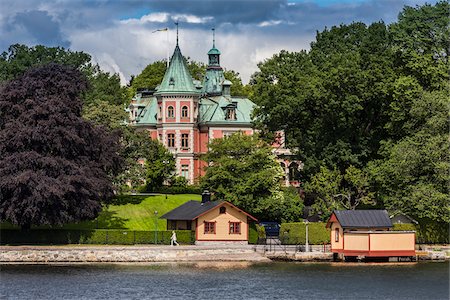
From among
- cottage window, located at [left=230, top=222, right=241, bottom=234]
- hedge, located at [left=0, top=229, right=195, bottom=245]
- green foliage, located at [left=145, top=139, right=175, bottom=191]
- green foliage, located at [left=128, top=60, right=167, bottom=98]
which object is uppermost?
green foliage, located at [left=128, top=60, right=167, bottom=98]

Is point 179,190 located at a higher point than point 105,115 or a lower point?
lower

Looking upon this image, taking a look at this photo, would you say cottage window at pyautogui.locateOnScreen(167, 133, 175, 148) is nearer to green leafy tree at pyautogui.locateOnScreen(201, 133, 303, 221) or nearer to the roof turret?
the roof turret

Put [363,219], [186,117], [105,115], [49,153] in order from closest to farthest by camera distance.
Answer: [363,219] → [49,153] → [105,115] → [186,117]

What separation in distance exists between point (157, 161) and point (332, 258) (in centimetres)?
3329

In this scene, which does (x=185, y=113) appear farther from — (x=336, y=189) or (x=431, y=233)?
(x=431, y=233)

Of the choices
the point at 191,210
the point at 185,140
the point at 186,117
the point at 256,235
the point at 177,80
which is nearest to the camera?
the point at 256,235

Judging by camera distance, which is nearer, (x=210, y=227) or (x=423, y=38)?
(x=210, y=227)

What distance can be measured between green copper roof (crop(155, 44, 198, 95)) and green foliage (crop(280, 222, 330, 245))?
3706 cm

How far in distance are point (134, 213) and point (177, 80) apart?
25103 mm

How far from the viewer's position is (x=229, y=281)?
61.1m

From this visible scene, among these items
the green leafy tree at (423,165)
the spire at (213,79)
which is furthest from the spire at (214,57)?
the green leafy tree at (423,165)

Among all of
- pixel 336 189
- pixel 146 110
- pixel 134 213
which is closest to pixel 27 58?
pixel 146 110

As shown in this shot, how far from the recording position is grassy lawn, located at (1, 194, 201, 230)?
85000 mm

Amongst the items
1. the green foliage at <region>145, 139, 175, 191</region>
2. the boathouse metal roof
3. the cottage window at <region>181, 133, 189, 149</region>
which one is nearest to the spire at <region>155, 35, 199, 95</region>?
the cottage window at <region>181, 133, 189, 149</region>
